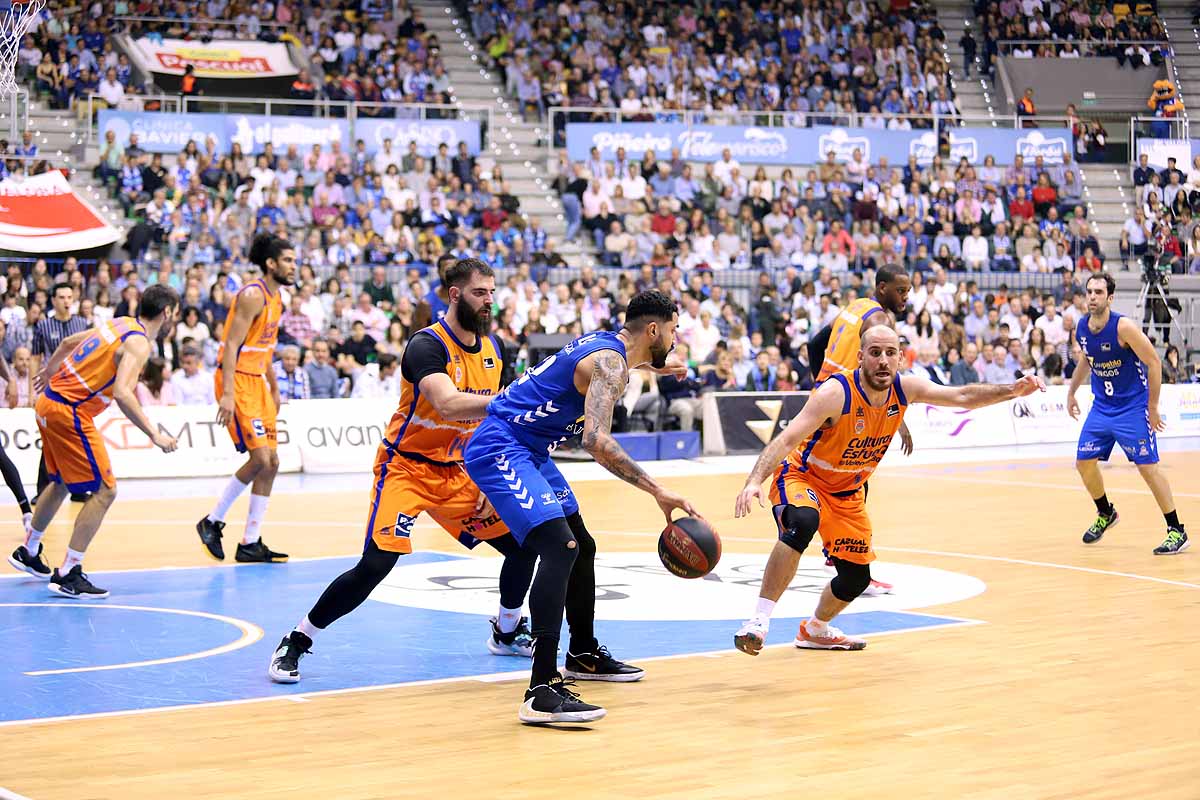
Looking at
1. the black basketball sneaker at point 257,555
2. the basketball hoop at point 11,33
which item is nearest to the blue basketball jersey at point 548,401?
the black basketball sneaker at point 257,555

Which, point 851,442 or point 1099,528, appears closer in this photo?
point 851,442

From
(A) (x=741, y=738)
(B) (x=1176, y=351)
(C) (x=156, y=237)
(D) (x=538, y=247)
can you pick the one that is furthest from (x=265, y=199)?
(A) (x=741, y=738)

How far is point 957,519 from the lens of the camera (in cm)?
1439

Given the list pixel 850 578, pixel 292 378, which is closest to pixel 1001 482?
pixel 292 378

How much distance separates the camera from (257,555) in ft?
38.2

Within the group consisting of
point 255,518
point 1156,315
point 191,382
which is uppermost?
point 255,518

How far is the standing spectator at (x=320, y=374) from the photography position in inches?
780

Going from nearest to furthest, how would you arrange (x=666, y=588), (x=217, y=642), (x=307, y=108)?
1. (x=217, y=642)
2. (x=666, y=588)
3. (x=307, y=108)

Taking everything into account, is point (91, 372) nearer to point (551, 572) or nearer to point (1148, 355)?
point (551, 572)

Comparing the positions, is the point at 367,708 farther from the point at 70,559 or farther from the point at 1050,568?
the point at 1050,568

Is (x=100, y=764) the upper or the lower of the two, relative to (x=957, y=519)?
upper

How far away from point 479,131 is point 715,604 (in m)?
19.1

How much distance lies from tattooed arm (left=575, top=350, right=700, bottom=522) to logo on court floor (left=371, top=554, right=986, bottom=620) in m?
2.95

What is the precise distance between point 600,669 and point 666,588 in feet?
9.95
